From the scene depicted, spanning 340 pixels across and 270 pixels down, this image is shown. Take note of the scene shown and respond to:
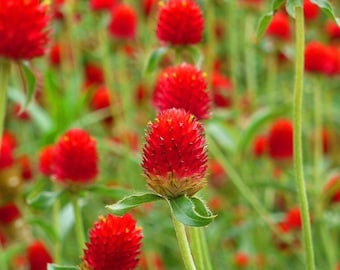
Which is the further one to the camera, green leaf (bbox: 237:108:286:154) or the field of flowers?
green leaf (bbox: 237:108:286:154)

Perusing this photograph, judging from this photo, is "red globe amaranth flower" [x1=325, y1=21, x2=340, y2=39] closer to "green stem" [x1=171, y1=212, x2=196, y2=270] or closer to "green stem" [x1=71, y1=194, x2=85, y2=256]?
"green stem" [x1=71, y1=194, x2=85, y2=256]

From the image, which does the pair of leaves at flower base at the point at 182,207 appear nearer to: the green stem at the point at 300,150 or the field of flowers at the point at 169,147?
the field of flowers at the point at 169,147

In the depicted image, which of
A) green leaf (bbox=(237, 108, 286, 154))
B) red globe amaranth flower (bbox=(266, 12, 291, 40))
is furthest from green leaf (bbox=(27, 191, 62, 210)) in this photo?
red globe amaranth flower (bbox=(266, 12, 291, 40))

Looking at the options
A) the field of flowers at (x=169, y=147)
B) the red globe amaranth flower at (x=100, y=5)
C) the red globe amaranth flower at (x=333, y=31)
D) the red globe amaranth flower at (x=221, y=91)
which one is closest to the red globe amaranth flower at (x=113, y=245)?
the field of flowers at (x=169, y=147)

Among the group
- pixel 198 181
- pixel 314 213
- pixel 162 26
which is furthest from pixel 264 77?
pixel 198 181

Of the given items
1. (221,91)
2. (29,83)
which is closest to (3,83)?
(29,83)

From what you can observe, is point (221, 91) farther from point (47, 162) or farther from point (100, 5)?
point (47, 162)

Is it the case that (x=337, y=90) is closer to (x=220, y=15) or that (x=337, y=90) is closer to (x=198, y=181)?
(x=220, y=15)
